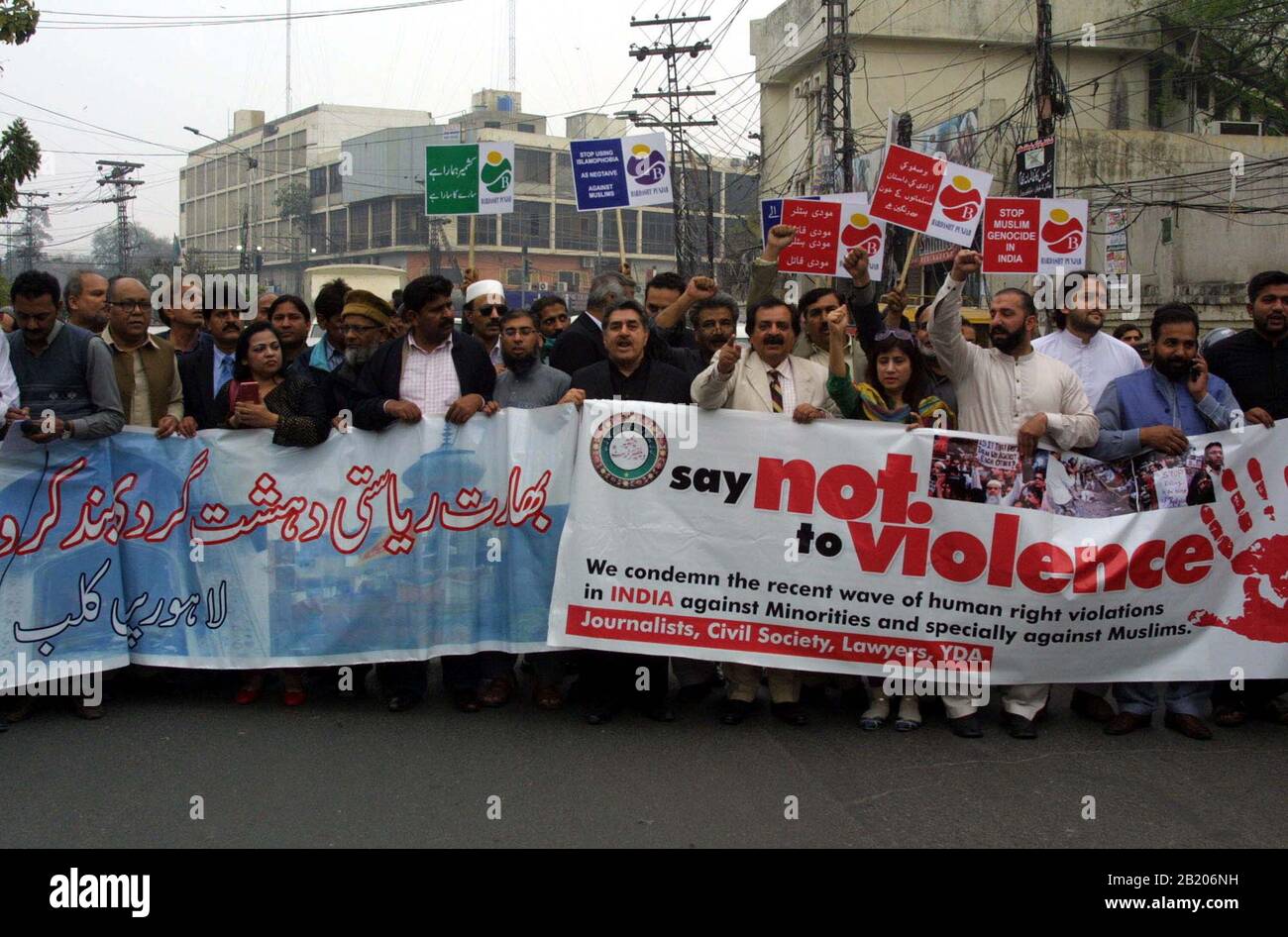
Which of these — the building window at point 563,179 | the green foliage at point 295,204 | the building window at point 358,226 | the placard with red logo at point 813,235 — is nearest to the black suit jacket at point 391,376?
the placard with red logo at point 813,235

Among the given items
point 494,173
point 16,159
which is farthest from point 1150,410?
point 16,159

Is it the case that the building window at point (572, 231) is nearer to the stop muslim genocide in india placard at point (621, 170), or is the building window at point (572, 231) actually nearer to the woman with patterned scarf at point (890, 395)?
the stop muslim genocide in india placard at point (621, 170)

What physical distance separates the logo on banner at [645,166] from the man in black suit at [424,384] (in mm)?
4478

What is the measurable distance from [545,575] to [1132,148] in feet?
90.9

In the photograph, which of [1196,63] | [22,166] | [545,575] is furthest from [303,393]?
[1196,63]

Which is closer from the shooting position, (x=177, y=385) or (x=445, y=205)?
(x=177, y=385)

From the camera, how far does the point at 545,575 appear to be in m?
6.06

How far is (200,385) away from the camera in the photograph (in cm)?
666

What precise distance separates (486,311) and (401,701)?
2.54 meters

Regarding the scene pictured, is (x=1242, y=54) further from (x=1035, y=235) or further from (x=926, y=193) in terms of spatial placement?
(x=926, y=193)

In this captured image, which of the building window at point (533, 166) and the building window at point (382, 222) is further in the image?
the building window at point (382, 222)

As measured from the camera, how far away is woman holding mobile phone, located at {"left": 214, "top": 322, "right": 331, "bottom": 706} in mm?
6098

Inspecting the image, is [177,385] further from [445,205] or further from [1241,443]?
[1241,443]

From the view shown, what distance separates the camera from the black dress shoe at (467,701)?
6.03 m
